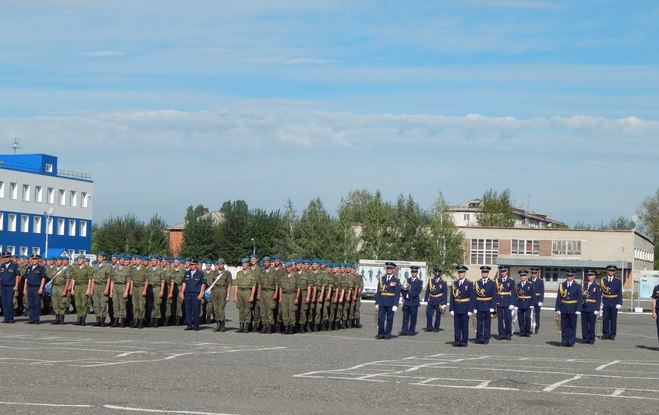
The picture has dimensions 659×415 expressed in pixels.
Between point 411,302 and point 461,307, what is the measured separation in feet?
15.1

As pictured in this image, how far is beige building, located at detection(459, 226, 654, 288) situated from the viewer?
105 metres

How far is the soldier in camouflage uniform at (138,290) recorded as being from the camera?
28.6 meters

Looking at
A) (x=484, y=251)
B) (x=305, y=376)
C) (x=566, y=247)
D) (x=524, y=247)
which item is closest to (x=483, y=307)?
(x=305, y=376)

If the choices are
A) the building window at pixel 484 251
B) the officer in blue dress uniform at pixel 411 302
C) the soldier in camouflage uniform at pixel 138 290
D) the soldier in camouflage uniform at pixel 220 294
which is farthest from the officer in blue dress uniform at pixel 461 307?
the building window at pixel 484 251

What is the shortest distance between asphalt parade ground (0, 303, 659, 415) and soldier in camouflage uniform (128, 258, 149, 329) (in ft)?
9.46

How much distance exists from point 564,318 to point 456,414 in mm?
14190

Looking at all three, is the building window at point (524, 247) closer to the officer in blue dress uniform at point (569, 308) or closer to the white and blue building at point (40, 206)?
the white and blue building at point (40, 206)

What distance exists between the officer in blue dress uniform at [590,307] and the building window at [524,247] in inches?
3263

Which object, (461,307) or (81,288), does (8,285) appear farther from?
(461,307)

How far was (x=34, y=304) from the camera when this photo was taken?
30.1 metres

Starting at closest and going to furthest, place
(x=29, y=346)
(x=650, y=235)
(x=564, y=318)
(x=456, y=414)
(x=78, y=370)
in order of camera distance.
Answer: (x=456, y=414)
(x=78, y=370)
(x=29, y=346)
(x=564, y=318)
(x=650, y=235)

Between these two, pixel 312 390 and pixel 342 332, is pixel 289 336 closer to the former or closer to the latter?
pixel 342 332

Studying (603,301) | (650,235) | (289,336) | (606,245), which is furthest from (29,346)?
(650,235)

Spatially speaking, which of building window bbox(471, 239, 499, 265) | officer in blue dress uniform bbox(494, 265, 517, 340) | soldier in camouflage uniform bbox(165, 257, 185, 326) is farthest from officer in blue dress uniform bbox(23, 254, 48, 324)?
building window bbox(471, 239, 499, 265)
